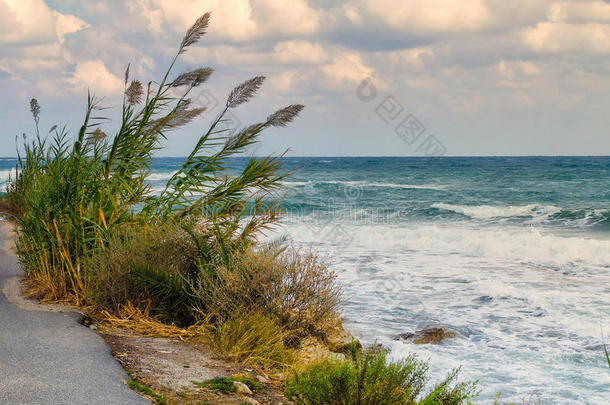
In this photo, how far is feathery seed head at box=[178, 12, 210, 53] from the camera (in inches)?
281

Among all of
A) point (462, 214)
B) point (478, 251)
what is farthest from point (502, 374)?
point (462, 214)

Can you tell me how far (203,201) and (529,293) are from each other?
24.2ft

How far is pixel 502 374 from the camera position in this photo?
22.6ft

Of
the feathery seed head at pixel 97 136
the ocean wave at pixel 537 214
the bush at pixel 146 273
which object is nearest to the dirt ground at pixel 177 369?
the bush at pixel 146 273

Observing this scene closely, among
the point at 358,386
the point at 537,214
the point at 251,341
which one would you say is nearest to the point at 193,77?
the point at 251,341

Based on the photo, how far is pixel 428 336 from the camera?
8.30m

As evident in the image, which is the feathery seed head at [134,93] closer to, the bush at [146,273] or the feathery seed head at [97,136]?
the feathery seed head at [97,136]

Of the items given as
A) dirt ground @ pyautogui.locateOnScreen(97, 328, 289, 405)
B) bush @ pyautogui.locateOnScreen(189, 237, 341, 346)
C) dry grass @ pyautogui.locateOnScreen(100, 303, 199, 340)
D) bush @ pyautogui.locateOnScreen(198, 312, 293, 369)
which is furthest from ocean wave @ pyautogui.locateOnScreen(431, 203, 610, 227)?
dirt ground @ pyautogui.locateOnScreen(97, 328, 289, 405)

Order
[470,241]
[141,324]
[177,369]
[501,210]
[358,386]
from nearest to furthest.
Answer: [358,386], [177,369], [141,324], [470,241], [501,210]

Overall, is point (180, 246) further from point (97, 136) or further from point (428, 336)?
point (428, 336)

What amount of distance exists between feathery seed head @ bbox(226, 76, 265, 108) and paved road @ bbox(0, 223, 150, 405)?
128 inches

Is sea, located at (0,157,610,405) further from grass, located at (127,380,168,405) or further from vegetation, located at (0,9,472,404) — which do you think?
grass, located at (127,380,168,405)

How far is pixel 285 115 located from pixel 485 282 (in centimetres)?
745

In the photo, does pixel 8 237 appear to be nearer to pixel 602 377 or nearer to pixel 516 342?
pixel 516 342
